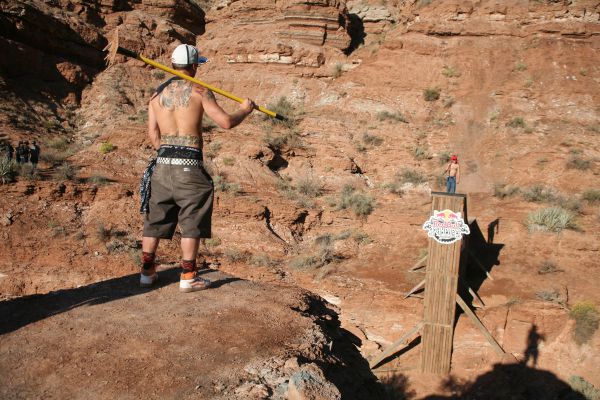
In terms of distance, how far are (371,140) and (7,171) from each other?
13.4 m

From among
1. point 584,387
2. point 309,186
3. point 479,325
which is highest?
point 309,186

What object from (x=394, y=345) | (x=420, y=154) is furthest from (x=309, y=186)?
(x=394, y=345)

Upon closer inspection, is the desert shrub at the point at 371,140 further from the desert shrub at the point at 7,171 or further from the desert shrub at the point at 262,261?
the desert shrub at the point at 7,171

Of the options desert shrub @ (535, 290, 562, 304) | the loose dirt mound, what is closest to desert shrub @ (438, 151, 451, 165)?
desert shrub @ (535, 290, 562, 304)

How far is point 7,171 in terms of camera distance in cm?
973

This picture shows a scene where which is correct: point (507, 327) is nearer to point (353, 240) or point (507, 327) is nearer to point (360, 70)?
point (353, 240)

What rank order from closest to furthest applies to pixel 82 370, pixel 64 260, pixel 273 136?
pixel 82 370 < pixel 64 260 < pixel 273 136

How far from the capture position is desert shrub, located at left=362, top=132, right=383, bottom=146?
61.8 feet

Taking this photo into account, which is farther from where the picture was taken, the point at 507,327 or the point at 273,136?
the point at 273,136

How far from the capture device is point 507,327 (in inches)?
343

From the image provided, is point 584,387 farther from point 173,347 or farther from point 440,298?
point 173,347

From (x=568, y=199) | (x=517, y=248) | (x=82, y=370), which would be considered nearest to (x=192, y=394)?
(x=82, y=370)

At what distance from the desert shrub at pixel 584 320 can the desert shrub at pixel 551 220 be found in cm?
379

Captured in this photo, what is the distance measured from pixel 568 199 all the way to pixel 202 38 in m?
21.1
